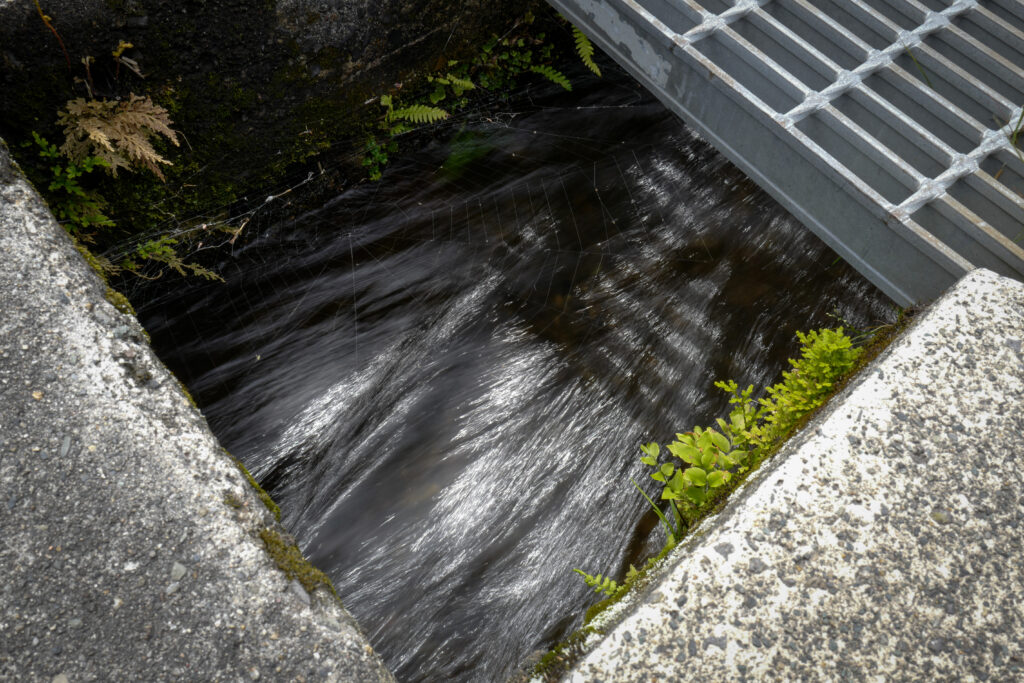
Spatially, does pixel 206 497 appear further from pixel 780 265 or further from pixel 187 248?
pixel 780 265

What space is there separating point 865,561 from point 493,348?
110 inches

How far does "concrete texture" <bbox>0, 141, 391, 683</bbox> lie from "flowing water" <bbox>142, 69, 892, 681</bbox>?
1567 mm

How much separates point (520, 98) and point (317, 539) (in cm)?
394

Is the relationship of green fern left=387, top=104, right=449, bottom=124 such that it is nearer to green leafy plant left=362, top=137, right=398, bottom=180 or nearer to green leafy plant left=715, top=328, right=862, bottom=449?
green leafy plant left=362, top=137, right=398, bottom=180

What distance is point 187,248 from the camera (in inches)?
183

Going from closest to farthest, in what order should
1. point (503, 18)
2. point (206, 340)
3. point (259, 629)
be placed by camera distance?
Result: 1. point (259, 629)
2. point (206, 340)
3. point (503, 18)

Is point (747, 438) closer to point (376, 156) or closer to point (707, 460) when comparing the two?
point (707, 460)

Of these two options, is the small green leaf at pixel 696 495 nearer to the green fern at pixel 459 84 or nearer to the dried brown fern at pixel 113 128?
the dried brown fern at pixel 113 128

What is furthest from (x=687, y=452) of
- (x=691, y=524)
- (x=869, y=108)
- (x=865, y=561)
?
(x=869, y=108)

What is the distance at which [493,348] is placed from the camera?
4398 mm

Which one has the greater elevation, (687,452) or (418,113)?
(418,113)

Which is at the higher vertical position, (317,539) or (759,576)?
(759,576)

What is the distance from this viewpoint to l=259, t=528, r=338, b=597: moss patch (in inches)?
81.4

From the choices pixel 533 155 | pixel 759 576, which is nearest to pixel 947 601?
pixel 759 576
